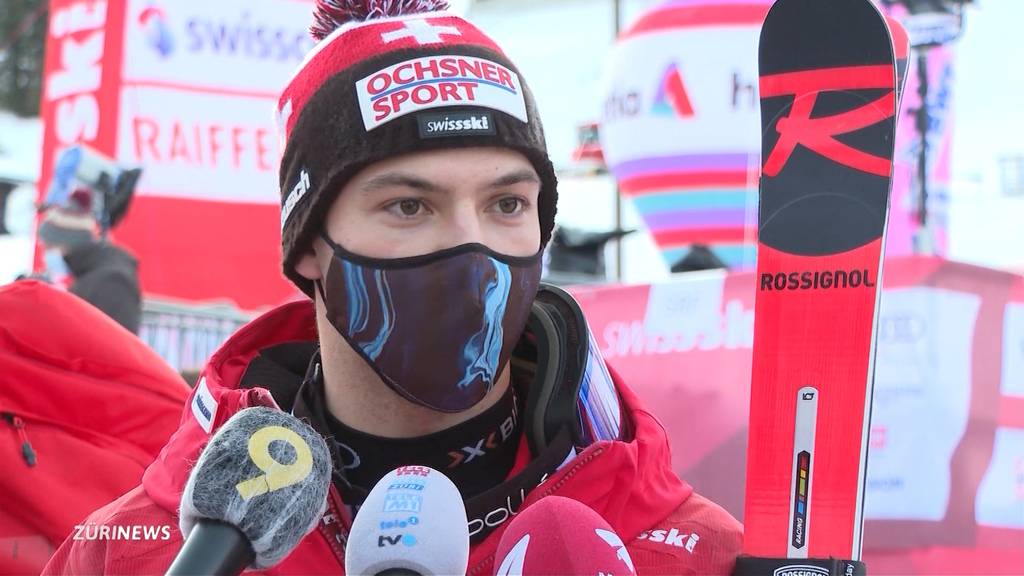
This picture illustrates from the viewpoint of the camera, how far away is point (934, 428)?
387 centimetres

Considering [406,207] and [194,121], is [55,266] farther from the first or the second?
[406,207]

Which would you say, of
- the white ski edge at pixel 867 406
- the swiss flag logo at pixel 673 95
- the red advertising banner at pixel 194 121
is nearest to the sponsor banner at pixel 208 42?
the red advertising banner at pixel 194 121

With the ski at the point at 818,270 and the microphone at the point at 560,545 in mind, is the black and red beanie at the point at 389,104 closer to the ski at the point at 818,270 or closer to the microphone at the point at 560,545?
the ski at the point at 818,270

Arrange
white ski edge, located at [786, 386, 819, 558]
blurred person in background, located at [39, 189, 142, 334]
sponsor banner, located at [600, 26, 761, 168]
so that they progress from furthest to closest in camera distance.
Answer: sponsor banner, located at [600, 26, 761, 168], blurred person in background, located at [39, 189, 142, 334], white ski edge, located at [786, 386, 819, 558]

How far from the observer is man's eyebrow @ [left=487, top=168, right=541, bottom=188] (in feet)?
6.99

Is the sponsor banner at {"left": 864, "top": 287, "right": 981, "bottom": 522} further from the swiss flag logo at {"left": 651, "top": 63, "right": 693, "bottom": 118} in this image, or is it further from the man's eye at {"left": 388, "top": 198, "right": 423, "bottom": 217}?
the swiss flag logo at {"left": 651, "top": 63, "right": 693, "bottom": 118}

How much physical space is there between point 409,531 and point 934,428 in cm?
295

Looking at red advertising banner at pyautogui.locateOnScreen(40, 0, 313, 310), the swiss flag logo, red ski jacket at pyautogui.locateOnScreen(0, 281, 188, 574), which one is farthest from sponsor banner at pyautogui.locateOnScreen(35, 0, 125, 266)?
red ski jacket at pyautogui.locateOnScreen(0, 281, 188, 574)

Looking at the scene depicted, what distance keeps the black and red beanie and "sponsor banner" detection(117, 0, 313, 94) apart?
788cm

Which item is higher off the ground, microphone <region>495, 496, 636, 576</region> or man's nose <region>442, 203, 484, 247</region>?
man's nose <region>442, 203, 484, 247</region>

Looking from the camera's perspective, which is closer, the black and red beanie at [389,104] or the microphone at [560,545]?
the microphone at [560,545]

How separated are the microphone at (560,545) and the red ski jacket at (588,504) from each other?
59 centimetres

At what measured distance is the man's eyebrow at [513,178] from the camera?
2.13 metres

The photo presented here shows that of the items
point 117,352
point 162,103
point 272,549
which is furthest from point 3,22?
point 272,549
